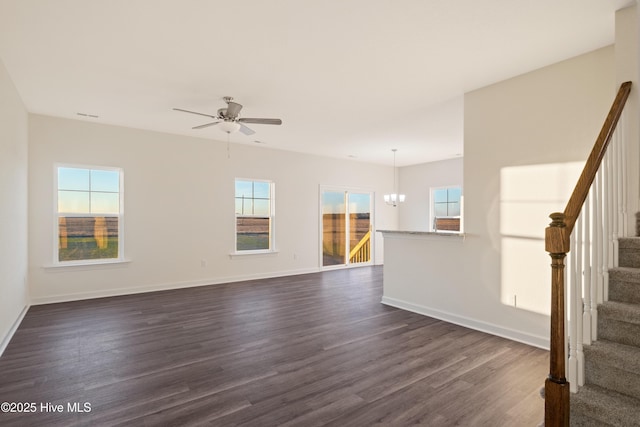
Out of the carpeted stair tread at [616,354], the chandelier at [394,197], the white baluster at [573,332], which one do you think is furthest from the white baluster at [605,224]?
the chandelier at [394,197]

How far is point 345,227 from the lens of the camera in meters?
8.72

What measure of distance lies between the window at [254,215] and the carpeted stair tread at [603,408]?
6073 millimetres

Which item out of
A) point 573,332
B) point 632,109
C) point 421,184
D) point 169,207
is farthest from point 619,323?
point 421,184

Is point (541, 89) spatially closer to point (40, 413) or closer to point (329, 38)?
point (329, 38)

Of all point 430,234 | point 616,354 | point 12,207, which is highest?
point 12,207

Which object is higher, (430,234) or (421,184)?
(421,184)

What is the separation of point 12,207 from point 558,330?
514 cm

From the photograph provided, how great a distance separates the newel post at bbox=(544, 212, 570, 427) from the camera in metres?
1.67

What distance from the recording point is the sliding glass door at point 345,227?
27.4ft

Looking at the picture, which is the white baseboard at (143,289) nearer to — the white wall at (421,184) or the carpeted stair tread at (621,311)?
the white wall at (421,184)

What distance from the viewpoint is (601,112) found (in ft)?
9.87

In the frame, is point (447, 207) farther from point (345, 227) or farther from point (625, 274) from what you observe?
point (625, 274)

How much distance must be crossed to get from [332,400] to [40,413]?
75.9 inches

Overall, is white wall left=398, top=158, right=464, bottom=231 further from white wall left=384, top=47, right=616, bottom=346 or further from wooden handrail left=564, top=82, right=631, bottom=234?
wooden handrail left=564, top=82, right=631, bottom=234
